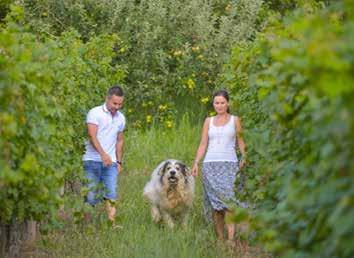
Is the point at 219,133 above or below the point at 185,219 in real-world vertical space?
above

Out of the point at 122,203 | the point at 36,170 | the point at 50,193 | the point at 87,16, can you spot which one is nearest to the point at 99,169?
the point at 122,203

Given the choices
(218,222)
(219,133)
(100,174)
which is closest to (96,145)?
(100,174)

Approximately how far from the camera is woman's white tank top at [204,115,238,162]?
10.3m

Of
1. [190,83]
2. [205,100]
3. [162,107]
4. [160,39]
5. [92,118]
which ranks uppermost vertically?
[160,39]

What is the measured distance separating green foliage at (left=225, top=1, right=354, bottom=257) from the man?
439 cm

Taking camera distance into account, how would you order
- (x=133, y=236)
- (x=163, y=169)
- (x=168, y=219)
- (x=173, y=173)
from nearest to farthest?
1. (x=133, y=236)
2. (x=173, y=173)
3. (x=168, y=219)
4. (x=163, y=169)

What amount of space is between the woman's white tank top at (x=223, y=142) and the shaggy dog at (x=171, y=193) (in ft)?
3.50

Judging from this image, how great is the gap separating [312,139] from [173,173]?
23.5ft

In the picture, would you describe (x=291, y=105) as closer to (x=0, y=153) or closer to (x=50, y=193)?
(x=0, y=153)

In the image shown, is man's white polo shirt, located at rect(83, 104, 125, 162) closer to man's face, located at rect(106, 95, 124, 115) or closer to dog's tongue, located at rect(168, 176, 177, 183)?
man's face, located at rect(106, 95, 124, 115)

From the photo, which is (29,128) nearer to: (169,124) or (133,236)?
(133,236)

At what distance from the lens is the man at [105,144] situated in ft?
35.5

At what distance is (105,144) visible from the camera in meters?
11.0

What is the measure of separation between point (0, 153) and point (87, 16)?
13680 mm
